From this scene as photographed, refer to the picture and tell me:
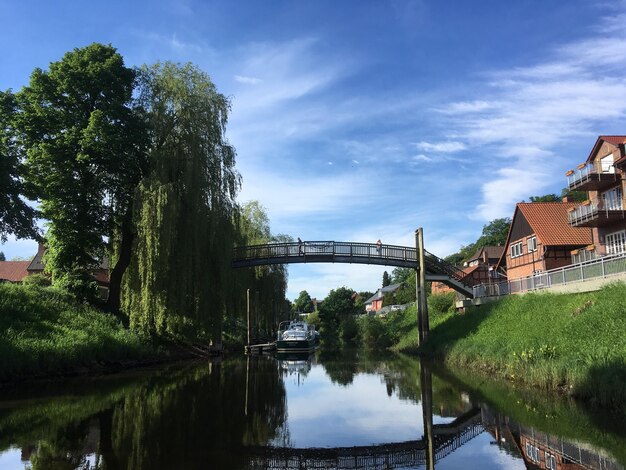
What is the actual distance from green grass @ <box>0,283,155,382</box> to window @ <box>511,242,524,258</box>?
29341 millimetres

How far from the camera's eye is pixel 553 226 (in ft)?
119

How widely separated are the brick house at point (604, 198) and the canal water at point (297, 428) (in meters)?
17.4

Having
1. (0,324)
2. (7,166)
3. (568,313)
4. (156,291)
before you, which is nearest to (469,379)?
(568,313)

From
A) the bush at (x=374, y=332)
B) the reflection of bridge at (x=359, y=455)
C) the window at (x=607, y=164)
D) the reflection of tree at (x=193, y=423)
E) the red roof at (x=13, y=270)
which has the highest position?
the window at (x=607, y=164)

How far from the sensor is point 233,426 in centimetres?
1055

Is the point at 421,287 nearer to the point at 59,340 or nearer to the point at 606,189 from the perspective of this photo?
the point at 606,189

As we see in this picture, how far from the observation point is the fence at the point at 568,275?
60.9 ft

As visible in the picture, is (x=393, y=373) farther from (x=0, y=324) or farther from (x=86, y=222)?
(x=86, y=222)

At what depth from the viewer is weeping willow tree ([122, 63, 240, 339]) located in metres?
25.2

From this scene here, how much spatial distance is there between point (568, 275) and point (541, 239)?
13.5 meters

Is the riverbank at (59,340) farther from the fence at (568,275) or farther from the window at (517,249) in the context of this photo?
the window at (517,249)

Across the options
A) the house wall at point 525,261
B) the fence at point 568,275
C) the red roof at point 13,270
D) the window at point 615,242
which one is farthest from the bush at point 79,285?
the red roof at point 13,270

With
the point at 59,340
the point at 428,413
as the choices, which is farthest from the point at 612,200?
the point at 59,340

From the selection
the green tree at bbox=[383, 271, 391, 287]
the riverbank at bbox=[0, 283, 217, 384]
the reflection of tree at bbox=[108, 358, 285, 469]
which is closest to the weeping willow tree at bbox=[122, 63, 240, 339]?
the riverbank at bbox=[0, 283, 217, 384]
